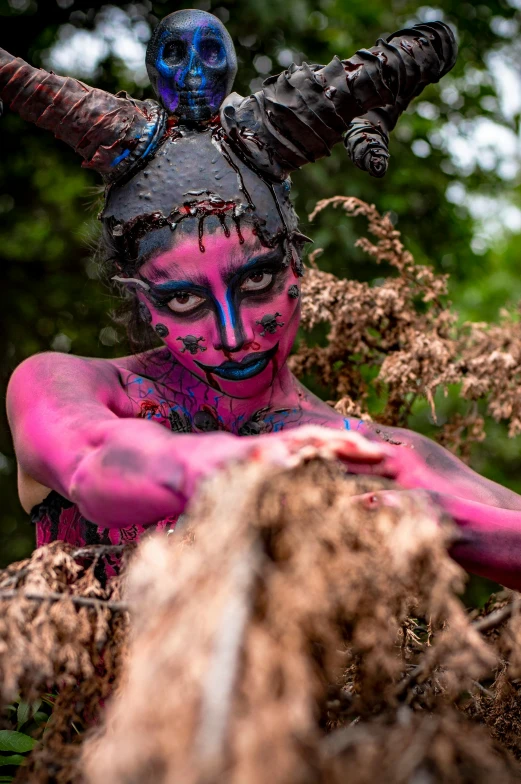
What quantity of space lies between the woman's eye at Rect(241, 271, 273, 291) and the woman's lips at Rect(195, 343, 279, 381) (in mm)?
149

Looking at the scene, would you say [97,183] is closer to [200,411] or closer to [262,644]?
[200,411]

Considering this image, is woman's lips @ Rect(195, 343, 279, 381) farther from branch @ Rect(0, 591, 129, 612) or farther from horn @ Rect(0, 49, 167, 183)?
branch @ Rect(0, 591, 129, 612)

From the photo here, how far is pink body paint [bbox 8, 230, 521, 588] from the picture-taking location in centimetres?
160

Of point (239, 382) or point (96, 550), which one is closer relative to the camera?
point (96, 550)

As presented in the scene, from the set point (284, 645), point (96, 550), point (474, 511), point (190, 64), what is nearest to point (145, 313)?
point (190, 64)


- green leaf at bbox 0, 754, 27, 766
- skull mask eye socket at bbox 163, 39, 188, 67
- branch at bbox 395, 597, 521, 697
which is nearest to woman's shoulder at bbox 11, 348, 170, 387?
skull mask eye socket at bbox 163, 39, 188, 67

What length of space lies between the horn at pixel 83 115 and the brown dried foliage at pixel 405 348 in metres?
1.21

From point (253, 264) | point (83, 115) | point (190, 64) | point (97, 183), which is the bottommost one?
point (97, 183)

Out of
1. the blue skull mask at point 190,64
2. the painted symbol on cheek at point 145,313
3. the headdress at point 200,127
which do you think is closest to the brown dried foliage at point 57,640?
the painted symbol on cheek at point 145,313

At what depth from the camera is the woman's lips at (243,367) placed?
2.27 meters

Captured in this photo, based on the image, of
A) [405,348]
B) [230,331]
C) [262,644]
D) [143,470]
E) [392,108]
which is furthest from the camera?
[405,348]

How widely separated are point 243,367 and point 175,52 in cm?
80

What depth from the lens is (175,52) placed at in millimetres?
2377

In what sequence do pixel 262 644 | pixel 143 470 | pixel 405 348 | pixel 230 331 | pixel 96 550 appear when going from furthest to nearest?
pixel 405 348, pixel 230 331, pixel 96 550, pixel 143 470, pixel 262 644
